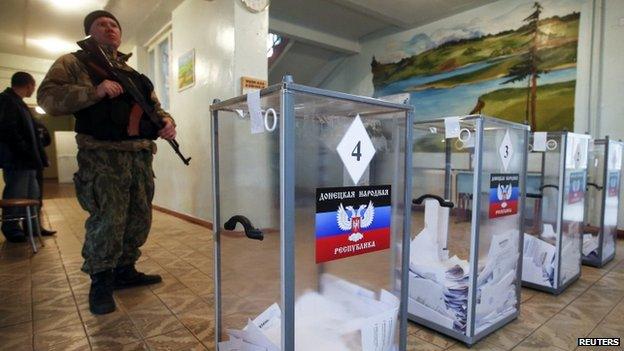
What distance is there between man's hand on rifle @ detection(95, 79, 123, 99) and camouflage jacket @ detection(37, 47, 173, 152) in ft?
0.07

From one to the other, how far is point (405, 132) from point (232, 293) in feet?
2.53

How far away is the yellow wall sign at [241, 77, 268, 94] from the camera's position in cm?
300

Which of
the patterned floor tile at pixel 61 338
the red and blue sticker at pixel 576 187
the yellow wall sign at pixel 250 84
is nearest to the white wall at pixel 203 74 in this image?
the yellow wall sign at pixel 250 84

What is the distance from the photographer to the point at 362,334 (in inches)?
36.9

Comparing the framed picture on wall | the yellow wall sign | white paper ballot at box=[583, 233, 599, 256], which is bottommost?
white paper ballot at box=[583, 233, 599, 256]

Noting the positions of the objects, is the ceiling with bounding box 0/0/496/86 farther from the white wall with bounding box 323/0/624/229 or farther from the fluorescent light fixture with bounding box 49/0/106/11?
the white wall with bounding box 323/0/624/229

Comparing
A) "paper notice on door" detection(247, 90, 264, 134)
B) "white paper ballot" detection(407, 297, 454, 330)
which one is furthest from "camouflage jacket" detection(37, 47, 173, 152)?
"white paper ballot" detection(407, 297, 454, 330)

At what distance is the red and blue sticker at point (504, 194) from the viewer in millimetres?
1392

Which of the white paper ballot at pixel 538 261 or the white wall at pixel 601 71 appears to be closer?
the white paper ballot at pixel 538 261

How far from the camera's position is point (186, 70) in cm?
391

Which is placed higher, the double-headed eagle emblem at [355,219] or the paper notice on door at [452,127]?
the paper notice on door at [452,127]

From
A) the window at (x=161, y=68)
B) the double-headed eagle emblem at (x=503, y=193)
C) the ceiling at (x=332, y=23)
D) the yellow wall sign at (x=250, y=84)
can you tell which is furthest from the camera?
the window at (x=161, y=68)

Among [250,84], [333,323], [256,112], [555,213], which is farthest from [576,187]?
[250,84]

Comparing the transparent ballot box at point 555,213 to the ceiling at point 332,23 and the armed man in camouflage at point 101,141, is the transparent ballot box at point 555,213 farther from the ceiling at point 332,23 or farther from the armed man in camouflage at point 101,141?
the ceiling at point 332,23
